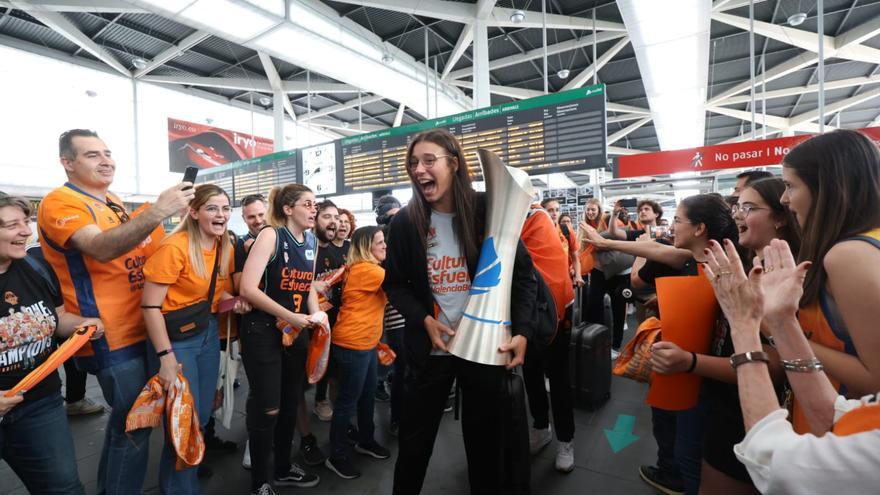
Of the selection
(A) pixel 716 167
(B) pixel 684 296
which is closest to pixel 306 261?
(B) pixel 684 296

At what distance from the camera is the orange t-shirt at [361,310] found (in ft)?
7.72

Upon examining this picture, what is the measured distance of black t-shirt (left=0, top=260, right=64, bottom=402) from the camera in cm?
133

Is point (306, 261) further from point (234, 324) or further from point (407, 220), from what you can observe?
point (407, 220)

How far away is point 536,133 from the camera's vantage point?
4887mm

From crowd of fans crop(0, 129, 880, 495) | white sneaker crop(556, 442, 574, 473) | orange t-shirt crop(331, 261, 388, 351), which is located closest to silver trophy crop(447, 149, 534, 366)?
crowd of fans crop(0, 129, 880, 495)

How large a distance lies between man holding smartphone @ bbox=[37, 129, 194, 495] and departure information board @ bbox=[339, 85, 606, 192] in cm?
283

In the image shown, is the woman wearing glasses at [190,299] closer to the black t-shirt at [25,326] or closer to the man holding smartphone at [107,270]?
the man holding smartphone at [107,270]

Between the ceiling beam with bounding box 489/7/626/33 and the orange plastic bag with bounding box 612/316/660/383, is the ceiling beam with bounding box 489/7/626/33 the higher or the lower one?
the higher one

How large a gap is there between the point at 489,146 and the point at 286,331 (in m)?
4.02

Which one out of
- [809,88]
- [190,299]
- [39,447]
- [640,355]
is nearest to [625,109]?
[809,88]

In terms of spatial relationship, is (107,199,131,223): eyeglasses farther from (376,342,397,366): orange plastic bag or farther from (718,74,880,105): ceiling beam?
(718,74,880,105): ceiling beam

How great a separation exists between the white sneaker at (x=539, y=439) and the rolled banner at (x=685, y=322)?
4.22 ft

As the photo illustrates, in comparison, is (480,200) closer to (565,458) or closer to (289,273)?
(289,273)

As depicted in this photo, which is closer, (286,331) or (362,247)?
(286,331)
